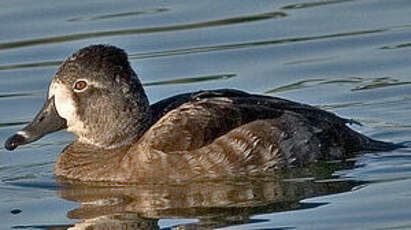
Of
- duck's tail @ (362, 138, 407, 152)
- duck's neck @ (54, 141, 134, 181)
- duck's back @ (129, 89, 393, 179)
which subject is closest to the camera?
duck's back @ (129, 89, 393, 179)

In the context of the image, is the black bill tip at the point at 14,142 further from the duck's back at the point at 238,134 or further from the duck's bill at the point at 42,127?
the duck's back at the point at 238,134

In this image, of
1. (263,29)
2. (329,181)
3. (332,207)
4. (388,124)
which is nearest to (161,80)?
(263,29)

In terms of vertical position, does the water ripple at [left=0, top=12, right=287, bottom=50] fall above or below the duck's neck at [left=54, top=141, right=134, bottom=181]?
above

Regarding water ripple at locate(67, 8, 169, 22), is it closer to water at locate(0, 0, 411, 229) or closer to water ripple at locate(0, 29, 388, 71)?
water at locate(0, 0, 411, 229)

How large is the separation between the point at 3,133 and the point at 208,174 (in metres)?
2.24

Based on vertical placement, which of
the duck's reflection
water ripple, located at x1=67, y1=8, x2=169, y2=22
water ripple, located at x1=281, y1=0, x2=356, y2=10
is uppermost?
water ripple, located at x1=67, y1=8, x2=169, y2=22

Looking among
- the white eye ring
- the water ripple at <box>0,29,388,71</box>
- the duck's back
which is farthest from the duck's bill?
the water ripple at <box>0,29,388,71</box>

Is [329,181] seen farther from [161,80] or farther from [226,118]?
[161,80]

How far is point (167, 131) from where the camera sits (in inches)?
417

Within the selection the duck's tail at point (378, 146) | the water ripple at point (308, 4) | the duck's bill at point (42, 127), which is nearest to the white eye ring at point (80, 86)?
the duck's bill at point (42, 127)

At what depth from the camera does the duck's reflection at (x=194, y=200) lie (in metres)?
9.51

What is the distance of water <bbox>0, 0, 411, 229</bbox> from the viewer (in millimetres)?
9609

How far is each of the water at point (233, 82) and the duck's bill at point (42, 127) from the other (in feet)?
1.00

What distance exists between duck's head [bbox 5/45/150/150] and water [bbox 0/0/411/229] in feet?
1.42
